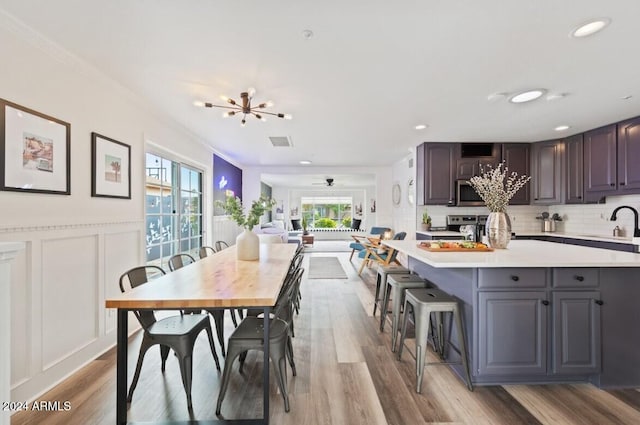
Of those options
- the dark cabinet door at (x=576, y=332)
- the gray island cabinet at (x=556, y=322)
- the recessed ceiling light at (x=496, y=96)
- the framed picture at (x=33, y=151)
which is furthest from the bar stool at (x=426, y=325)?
the framed picture at (x=33, y=151)

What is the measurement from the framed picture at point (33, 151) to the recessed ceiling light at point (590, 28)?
3.57 metres

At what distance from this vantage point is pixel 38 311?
6.70ft

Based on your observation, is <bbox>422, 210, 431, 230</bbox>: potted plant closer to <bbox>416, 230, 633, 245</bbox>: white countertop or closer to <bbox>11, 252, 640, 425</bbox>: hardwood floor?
<bbox>416, 230, 633, 245</bbox>: white countertop

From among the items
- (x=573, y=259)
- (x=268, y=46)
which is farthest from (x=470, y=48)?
(x=573, y=259)

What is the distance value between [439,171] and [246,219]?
12.3ft

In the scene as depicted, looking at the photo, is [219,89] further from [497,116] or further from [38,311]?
[497,116]

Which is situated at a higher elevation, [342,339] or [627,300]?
[627,300]

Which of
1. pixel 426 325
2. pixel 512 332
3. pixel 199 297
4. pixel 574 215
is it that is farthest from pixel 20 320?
pixel 574 215

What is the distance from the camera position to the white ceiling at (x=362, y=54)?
175 centimetres

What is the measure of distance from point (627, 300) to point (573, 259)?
19.2 inches

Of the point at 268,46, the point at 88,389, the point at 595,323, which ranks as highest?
the point at 268,46

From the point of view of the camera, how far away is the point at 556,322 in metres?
2.10

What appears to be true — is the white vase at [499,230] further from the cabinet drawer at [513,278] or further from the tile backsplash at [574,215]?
the tile backsplash at [574,215]

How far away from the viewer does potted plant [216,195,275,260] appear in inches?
105
